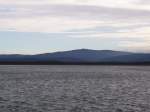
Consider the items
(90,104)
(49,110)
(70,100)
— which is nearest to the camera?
(49,110)

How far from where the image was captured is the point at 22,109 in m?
48.0

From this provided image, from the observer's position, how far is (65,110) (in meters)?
47.7

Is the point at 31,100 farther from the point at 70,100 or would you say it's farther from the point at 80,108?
the point at 80,108

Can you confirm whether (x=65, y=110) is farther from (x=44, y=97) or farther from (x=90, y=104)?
(x=44, y=97)

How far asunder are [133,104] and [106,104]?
3035 millimetres

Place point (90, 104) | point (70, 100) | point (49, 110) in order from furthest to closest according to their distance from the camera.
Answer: point (70, 100) → point (90, 104) → point (49, 110)

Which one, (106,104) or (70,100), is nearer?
(106,104)

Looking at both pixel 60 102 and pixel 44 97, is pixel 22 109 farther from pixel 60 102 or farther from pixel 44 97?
pixel 44 97

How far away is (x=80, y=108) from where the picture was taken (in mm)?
49375

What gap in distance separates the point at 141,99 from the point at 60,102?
36.2 ft

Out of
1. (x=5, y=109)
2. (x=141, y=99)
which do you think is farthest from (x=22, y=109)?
(x=141, y=99)

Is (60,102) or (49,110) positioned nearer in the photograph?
(49,110)

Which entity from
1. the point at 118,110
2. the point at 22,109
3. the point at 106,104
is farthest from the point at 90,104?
the point at 22,109

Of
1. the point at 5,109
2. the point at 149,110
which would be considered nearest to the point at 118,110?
the point at 149,110
